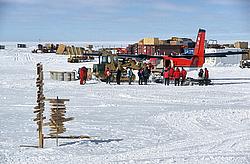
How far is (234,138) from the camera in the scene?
10633 millimetres

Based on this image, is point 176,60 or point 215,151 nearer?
point 215,151

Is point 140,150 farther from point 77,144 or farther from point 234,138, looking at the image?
point 234,138

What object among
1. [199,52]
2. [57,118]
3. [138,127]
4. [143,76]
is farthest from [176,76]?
[57,118]

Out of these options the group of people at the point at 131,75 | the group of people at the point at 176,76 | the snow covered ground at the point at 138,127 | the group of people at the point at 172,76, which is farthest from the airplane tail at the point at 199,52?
the snow covered ground at the point at 138,127

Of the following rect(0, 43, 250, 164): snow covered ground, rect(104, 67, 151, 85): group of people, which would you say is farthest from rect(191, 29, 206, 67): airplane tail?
rect(0, 43, 250, 164): snow covered ground

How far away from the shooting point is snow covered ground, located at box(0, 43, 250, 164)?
895cm

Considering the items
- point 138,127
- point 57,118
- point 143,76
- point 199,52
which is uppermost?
point 199,52

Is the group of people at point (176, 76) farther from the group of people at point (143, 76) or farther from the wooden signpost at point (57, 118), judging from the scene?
the wooden signpost at point (57, 118)

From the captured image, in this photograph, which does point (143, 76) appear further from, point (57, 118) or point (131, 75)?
point (57, 118)

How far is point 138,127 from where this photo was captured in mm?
12438

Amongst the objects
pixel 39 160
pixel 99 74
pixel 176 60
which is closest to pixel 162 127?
pixel 39 160

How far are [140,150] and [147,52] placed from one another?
42096mm

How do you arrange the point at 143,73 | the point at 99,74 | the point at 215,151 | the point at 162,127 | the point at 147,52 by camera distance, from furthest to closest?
the point at 147,52 < the point at 99,74 < the point at 143,73 < the point at 162,127 < the point at 215,151

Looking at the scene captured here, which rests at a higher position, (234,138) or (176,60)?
(176,60)
